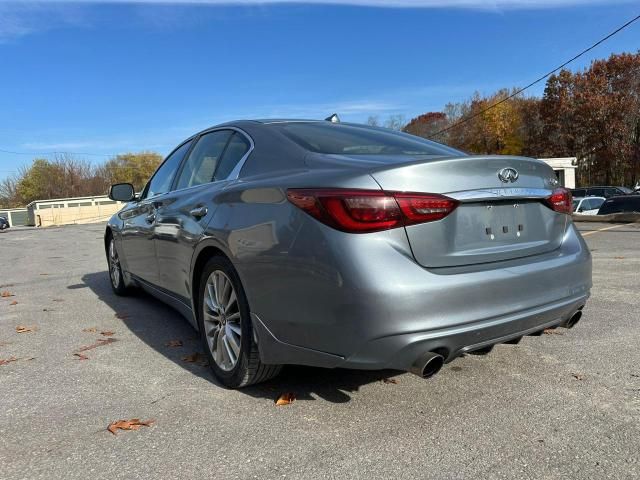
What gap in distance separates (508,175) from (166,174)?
3.19 m

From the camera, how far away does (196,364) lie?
12.1 ft

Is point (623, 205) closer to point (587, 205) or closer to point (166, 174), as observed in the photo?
point (587, 205)

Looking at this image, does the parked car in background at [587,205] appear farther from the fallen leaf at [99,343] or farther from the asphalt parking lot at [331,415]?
the fallen leaf at [99,343]

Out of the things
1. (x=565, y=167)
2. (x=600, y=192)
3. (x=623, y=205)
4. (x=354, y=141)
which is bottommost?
(x=600, y=192)

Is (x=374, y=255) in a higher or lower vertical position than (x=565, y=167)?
lower

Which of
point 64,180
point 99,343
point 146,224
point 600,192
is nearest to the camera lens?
point 99,343

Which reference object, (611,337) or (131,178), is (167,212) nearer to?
(611,337)

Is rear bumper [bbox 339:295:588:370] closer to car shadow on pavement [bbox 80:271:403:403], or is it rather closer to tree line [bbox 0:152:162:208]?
car shadow on pavement [bbox 80:271:403:403]

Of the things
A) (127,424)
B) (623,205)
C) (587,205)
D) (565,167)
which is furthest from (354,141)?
(565,167)

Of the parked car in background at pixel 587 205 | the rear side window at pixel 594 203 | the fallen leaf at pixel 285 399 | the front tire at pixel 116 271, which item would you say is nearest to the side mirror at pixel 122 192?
the front tire at pixel 116 271

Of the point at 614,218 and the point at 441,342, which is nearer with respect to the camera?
the point at 441,342

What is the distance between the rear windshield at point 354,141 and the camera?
311cm

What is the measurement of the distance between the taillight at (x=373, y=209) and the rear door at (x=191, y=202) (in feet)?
3.52

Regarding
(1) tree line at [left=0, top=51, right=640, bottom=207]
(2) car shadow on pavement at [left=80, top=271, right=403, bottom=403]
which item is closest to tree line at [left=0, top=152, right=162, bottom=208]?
(1) tree line at [left=0, top=51, right=640, bottom=207]
